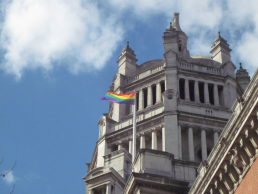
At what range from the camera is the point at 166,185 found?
29.1 meters

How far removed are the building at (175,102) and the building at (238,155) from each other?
2083cm

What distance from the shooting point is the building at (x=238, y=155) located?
21.4 m

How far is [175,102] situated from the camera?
49156mm

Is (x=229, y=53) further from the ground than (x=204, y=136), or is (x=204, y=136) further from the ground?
(x=229, y=53)

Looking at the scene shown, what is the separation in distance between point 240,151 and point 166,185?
7783mm

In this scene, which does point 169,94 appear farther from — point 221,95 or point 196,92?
point 221,95

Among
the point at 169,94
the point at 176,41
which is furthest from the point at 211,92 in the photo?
the point at 176,41

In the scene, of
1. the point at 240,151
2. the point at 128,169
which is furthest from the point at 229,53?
the point at 240,151

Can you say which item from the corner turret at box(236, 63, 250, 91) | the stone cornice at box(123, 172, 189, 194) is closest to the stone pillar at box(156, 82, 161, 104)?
the corner turret at box(236, 63, 250, 91)

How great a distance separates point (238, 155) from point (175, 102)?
27.0 m

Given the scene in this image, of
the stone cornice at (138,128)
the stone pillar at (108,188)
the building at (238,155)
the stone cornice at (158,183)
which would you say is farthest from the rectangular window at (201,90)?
the building at (238,155)

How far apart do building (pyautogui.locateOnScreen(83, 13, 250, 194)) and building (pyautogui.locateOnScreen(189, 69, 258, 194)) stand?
20.8 meters

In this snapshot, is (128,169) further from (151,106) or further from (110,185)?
(151,106)

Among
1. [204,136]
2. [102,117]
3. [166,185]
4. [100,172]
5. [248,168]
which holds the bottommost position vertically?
[248,168]
